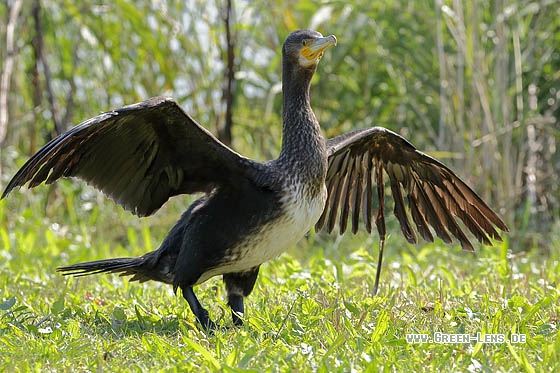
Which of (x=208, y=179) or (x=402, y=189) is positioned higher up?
(x=208, y=179)

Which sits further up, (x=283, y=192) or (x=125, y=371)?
(x=283, y=192)

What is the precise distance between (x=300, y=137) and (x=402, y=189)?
113 cm

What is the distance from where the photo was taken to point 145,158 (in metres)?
4.44

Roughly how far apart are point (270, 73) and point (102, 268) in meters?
3.86

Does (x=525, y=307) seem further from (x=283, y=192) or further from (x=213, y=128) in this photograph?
(x=213, y=128)

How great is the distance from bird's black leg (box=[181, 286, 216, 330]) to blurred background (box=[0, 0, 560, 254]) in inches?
103

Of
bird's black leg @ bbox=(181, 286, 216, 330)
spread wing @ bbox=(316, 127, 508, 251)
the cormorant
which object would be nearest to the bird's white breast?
the cormorant

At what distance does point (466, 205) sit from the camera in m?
5.17

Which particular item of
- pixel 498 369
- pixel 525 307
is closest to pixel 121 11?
pixel 525 307

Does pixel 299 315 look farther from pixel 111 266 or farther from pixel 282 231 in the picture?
pixel 111 266

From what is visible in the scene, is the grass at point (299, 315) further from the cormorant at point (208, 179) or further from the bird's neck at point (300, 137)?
the bird's neck at point (300, 137)

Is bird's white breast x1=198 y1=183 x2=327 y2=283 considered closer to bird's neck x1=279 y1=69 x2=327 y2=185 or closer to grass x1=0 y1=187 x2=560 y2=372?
bird's neck x1=279 y1=69 x2=327 y2=185

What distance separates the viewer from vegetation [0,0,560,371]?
3.69 m

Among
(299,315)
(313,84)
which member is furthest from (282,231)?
(313,84)
